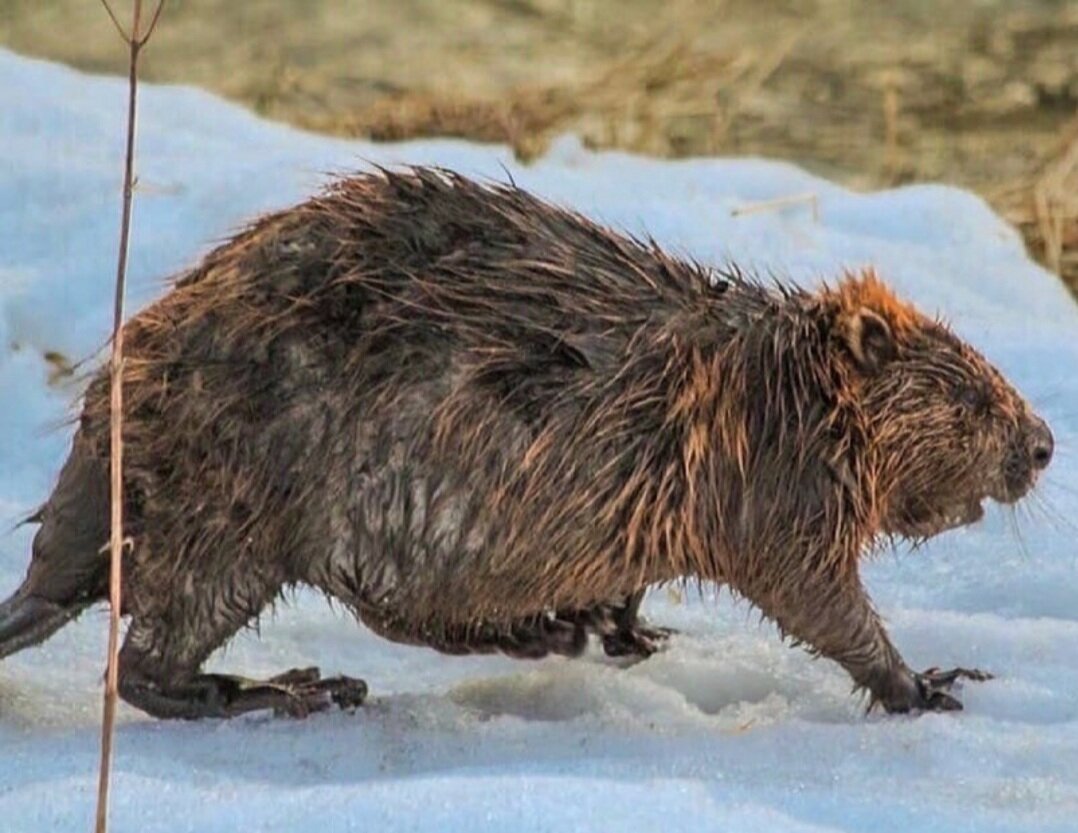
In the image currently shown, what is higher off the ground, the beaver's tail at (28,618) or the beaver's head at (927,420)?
the beaver's head at (927,420)

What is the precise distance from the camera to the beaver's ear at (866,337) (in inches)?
136

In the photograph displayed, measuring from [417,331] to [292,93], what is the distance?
401cm

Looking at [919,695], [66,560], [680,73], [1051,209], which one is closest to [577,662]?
[919,695]

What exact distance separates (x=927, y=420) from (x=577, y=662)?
22.4 inches

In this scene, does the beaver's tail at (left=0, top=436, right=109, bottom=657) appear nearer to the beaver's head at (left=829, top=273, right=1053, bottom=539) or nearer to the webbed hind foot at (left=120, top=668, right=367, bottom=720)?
the webbed hind foot at (left=120, top=668, right=367, bottom=720)

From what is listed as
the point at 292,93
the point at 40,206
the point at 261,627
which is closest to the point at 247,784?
the point at 261,627

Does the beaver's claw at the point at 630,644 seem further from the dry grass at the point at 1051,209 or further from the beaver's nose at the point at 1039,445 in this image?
the dry grass at the point at 1051,209

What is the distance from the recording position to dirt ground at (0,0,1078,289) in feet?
21.2

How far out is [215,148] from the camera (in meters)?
5.54

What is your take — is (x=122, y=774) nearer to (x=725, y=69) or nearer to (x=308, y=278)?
(x=308, y=278)

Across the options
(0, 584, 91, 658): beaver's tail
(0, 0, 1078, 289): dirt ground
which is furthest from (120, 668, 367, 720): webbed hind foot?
(0, 0, 1078, 289): dirt ground

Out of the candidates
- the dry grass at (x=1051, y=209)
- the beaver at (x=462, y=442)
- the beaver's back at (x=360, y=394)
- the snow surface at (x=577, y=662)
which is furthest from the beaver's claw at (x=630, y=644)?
the dry grass at (x=1051, y=209)

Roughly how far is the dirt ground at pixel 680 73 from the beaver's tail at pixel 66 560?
Answer: 2.63 metres

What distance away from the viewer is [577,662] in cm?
368
